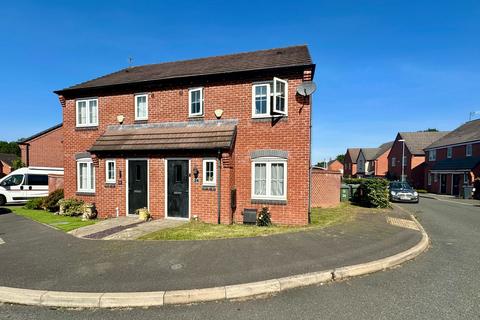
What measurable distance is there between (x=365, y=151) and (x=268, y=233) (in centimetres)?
6368

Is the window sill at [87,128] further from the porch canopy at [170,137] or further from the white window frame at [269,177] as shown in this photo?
the white window frame at [269,177]

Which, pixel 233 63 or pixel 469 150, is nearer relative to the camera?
pixel 233 63

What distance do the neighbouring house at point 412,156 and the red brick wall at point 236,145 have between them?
34.4 m

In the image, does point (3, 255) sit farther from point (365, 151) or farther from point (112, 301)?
point (365, 151)

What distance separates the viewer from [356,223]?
406 inches

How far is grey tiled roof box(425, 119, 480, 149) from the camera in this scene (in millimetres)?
31811

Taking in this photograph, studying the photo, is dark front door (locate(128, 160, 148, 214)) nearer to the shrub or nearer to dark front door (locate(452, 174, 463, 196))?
the shrub

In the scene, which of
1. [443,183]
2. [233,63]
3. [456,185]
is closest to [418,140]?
[443,183]

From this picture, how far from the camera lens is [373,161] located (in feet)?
192

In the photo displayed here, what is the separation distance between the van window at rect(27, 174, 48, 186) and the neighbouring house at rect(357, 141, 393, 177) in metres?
52.9

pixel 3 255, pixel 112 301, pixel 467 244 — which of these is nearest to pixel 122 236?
pixel 3 255

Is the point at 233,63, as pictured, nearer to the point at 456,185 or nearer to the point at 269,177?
the point at 269,177

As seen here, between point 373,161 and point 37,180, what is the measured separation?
58.1m

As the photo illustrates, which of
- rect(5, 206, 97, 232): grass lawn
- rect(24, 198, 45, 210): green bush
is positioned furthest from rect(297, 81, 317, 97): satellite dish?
rect(24, 198, 45, 210): green bush
